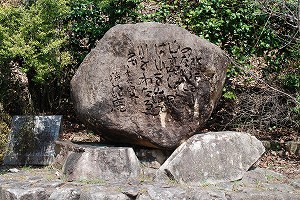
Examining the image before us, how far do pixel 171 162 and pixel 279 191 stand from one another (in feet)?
4.71

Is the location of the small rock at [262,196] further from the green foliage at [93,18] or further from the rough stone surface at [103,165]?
the green foliage at [93,18]

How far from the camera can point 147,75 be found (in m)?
6.43

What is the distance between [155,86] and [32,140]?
8.46 ft

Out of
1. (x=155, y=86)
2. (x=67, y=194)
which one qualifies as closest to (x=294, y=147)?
(x=155, y=86)

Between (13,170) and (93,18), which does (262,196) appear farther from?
(93,18)

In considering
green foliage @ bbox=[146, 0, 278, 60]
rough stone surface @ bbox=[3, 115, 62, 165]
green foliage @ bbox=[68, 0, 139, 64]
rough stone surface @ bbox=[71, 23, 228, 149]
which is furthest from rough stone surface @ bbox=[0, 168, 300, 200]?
green foliage @ bbox=[68, 0, 139, 64]

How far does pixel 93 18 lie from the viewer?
9.32m

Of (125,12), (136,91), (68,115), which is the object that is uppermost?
(125,12)

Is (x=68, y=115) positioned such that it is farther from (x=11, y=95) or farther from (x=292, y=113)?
(x=292, y=113)

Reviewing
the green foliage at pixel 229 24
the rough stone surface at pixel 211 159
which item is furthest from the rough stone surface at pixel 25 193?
the green foliage at pixel 229 24

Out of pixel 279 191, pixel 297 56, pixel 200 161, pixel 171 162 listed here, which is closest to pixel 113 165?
pixel 171 162

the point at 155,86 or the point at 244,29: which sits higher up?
the point at 244,29

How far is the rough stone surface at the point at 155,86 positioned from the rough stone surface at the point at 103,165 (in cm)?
35

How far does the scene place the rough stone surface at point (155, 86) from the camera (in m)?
6.32
